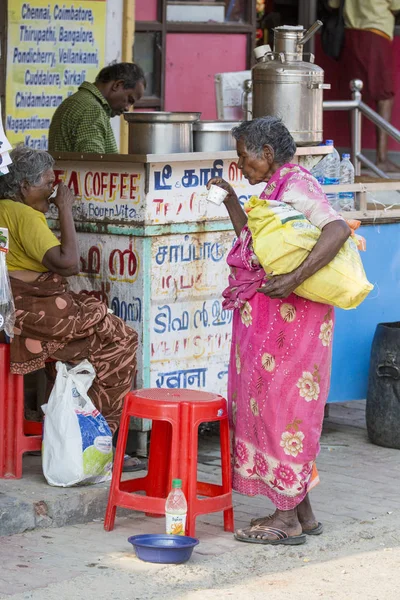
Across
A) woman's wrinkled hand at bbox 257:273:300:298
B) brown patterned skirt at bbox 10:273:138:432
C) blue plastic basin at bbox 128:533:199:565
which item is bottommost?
blue plastic basin at bbox 128:533:199:565

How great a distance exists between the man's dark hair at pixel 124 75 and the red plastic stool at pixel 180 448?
2.40 m

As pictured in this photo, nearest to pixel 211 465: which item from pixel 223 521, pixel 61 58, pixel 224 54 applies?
pixel 223 521

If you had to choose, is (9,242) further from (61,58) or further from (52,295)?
(61,58)

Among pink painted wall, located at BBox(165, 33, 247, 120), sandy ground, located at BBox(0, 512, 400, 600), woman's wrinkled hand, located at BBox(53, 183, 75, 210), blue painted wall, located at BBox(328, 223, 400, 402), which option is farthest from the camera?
pink painted wall, located at BBox(165, 33, 247, 120)

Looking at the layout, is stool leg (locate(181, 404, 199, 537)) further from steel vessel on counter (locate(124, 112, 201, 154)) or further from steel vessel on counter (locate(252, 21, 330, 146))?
steel vessel on counter (locate(252, 21, 330, 146))

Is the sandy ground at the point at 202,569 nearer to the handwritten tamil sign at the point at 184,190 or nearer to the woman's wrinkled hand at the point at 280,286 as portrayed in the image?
the woman's wrinkled hand at the point at 280,286

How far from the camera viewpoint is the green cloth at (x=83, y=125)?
6.40 metres

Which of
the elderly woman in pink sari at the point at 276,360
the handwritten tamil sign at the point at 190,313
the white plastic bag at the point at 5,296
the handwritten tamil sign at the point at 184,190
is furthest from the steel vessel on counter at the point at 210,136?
the white plastic bag at the point at 5,296

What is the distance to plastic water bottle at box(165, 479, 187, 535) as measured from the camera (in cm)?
455

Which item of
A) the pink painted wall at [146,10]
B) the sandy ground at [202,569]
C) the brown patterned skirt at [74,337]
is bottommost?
Result: the sandy ground at [202,569]

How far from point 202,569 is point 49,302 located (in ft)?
4.53

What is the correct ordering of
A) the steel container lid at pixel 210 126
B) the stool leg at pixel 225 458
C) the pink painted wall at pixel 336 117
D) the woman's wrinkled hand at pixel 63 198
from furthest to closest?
the pink painted wall at pixel 336 117
the steel container lid at pixel 210 126
the woman's wrinkled hand at pixel 63 198
the stool leg at pixel 225 458

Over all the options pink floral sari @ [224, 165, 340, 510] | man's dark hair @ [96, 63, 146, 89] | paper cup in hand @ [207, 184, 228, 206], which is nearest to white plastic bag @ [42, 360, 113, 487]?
pink floral sari @ [224, 165, 340, 510]

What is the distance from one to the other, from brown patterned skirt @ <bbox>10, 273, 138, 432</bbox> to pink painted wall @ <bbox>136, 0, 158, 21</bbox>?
3752 mm
